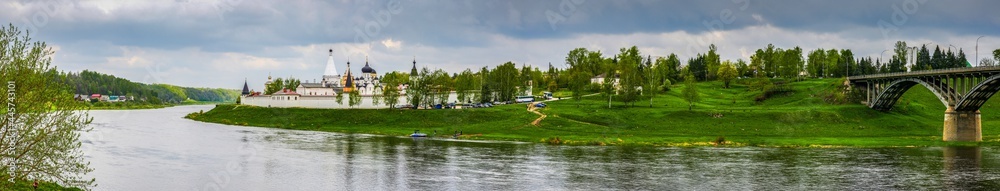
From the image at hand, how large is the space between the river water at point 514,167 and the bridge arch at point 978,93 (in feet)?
23.9

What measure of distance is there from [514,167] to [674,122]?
50.0 metres

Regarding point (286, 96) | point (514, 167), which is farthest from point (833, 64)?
point (514, 167)

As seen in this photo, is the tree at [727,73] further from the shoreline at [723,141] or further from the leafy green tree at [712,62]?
the shoreline at [723,141]

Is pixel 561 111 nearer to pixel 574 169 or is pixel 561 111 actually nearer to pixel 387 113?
pixel 387 113

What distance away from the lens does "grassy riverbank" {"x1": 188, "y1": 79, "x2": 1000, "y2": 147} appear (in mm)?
86438

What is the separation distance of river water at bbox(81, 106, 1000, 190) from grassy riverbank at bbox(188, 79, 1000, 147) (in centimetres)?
865

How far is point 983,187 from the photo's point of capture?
1858 inches

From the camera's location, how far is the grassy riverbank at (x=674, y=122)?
8644 centimetres

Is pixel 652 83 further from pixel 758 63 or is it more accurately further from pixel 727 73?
pixel 758 63

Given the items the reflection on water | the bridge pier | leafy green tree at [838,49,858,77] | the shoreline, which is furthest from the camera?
leafy green tree at [838,49,858,77]

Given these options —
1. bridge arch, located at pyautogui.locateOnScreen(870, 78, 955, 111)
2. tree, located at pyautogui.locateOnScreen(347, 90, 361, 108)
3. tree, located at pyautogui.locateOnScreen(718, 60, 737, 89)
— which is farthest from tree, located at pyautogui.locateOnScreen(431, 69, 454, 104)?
bridge arch, located at pyautogui.locateOnScreen(870, 78, 955, 111)

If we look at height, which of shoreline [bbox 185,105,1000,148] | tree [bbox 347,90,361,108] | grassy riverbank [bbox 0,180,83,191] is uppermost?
tree [bbox 347,90,361,108]

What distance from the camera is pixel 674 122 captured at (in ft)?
338

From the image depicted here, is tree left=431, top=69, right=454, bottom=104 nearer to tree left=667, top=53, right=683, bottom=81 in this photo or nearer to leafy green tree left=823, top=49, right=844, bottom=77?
tree left=667, top=53, right=683, bottom=81
